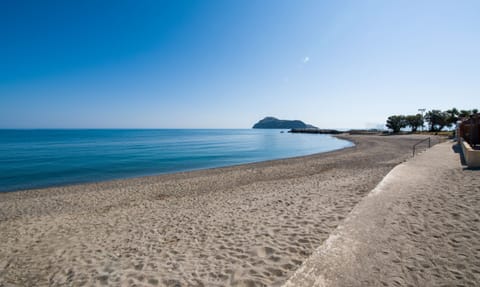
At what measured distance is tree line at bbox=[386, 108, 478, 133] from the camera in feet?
211

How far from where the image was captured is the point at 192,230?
606 cm

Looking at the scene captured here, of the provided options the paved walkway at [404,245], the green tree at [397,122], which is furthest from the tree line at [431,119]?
the paved walkway at [404,245]

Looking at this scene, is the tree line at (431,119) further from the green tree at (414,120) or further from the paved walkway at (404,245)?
the paved walkway at (404,245)

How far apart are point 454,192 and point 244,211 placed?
26.1 ft

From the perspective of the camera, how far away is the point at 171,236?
573 cm

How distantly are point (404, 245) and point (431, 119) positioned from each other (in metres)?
97.5

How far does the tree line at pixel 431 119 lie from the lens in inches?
2530

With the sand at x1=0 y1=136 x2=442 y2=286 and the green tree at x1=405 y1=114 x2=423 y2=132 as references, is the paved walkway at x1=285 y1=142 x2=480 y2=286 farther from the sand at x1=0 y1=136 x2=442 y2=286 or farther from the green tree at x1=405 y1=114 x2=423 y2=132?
the green tree at x1=405 y1=114 x2=423 y2=132

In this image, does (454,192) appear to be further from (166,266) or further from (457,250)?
(166,266)

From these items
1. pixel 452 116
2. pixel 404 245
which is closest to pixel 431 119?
pixel 452 116

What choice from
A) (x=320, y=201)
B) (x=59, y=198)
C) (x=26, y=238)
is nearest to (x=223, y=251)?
(x=320, y=201)

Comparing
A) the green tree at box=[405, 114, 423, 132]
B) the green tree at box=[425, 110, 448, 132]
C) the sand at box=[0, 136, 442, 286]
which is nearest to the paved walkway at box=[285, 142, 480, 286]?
the sand at box=[0, 136, 442, 286]

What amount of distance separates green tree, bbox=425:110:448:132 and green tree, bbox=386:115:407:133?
7513 mm

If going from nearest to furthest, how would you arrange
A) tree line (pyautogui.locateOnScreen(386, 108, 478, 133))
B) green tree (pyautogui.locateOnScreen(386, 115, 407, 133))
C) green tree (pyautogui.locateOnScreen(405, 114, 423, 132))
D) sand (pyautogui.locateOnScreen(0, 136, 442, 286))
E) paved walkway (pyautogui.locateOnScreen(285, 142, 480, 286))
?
1. paved walkway (pyautogui.locateOnScreen(285, 142, 480, 286))
2. sand (pyautogui.locateOnScreen(0, 136, 442, 286))
3. tree line (pyautogui.locateOnScreen(386, 108, 478, 133))
4. green tree (pyautogui.locateOnScreen(405, 114, 423, 132))
5. green tree (pyautogui.locateOnScreen(386, 115, 407, 133))
